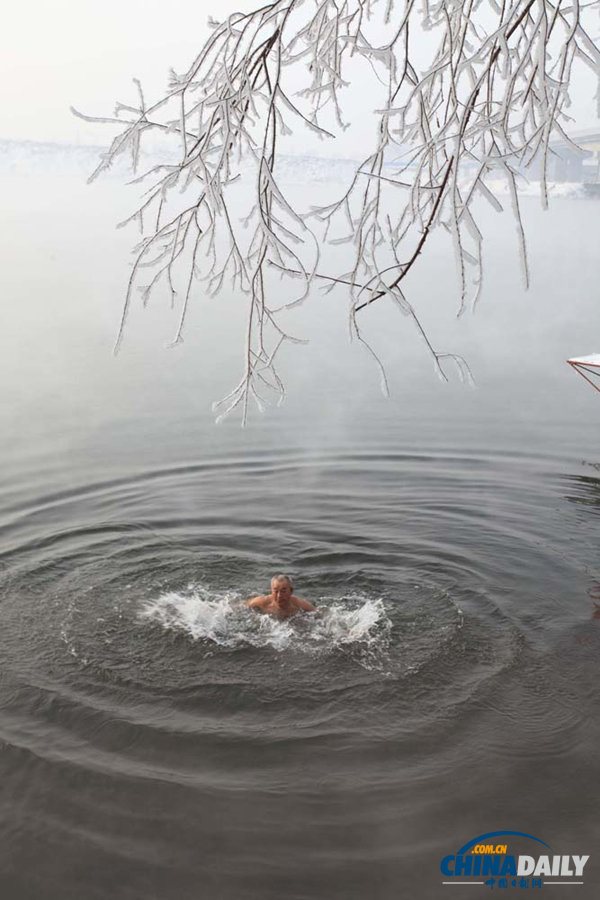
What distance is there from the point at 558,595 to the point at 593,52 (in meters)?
7.65

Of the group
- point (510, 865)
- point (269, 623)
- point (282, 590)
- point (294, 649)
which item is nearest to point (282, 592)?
point (282, 590)

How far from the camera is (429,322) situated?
120 feet

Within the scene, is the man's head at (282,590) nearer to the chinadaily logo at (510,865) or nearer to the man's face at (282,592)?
the man's face at (282,592)

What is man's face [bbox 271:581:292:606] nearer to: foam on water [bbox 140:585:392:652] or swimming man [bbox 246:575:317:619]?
swimming man [bbox 246:575:317:619]

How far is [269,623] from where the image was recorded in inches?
341

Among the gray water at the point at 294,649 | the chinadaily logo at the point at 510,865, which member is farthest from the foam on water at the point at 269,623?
the chinadaily logo at the point at 510,865

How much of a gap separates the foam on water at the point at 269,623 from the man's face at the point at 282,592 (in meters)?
0.18

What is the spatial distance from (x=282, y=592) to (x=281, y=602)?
0.11 m

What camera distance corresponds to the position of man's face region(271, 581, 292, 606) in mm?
8703

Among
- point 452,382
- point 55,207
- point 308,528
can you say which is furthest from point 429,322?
point 55,207

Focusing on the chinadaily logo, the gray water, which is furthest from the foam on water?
the chinadaily logo

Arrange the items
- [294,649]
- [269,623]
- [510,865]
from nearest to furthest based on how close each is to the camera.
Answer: [510,865]
[294,649]
[269,623]

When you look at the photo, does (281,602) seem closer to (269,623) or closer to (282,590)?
(282,590)

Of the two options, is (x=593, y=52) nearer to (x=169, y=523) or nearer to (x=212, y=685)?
(x=212, y=685)
